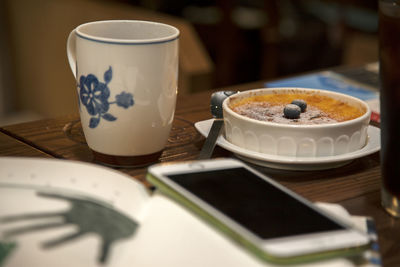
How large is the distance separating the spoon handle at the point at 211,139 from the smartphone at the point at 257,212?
95 millimetres

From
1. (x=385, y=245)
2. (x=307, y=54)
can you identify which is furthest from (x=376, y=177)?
(x=307, y=54)

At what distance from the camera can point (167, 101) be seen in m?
0.66

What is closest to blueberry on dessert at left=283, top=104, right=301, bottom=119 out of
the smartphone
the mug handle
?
the smartphone

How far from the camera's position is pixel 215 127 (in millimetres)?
731

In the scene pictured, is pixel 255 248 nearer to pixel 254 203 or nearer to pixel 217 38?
pixel 254 203

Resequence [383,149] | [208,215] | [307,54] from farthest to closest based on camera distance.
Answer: [307,54], [383,149], [208,215]

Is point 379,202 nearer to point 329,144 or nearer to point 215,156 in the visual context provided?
point 329,144

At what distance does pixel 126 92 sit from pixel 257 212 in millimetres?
220

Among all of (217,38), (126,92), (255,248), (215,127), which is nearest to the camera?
(255,248)

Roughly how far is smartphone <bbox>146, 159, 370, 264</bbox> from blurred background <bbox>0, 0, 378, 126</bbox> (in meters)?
1.69

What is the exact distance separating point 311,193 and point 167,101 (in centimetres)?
19

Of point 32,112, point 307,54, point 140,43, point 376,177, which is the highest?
point 140,43

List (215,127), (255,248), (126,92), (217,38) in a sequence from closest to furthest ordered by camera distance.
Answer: (255,248) → (126,92) → (215,127) → (217,38)

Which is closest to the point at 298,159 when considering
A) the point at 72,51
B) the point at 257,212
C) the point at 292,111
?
the point at 292,111
